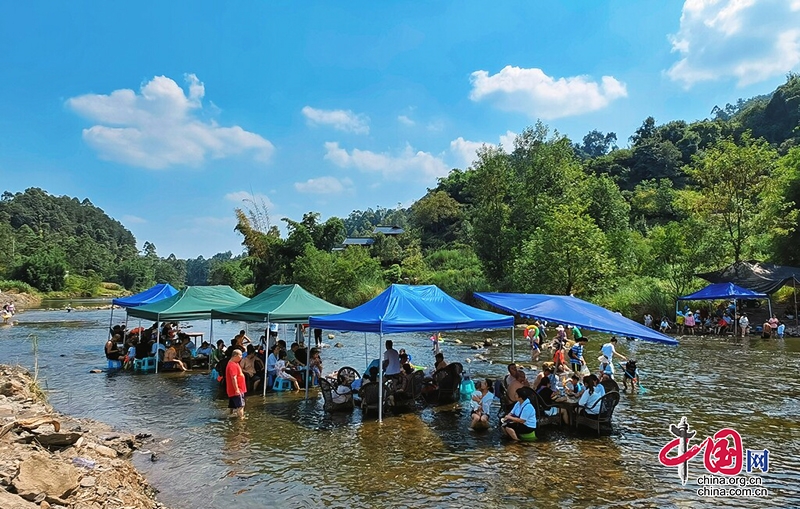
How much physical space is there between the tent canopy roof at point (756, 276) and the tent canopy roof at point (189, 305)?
26.8 metres

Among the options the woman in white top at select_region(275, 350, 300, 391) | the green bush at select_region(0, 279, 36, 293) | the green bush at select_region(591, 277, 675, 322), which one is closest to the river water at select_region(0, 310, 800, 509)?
the woman in white top at select_region(275, 350, 300, 391)

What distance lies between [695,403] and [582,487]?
22.6 feet

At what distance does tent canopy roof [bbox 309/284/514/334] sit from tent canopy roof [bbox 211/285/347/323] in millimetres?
2116

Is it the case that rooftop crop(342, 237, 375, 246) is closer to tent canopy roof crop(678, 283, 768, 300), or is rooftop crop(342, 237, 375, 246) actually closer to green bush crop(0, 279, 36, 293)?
green bush crop(0, 279, 36, 293)

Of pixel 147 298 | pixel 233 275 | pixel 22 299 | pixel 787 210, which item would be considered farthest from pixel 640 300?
pixel 22 299

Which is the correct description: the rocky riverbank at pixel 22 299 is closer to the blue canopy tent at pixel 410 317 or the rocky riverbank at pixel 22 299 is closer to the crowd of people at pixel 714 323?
the blue canopy tent at pixel 410 317

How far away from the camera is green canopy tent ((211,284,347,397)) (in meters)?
14.5

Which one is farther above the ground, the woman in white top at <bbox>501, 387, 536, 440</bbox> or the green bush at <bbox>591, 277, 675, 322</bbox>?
the green bush at <bbox>591, 277, 675, 322</bbox>

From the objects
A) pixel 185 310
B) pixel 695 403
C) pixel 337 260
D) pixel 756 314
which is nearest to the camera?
pixel 695 403

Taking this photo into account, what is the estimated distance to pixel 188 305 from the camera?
17.8 meters

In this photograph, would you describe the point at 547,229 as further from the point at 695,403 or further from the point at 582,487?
the point at 582,487

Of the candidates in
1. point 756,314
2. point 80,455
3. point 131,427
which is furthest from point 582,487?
point 756,314

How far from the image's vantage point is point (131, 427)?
11086 millimetres

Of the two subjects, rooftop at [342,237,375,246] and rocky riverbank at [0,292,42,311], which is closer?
rocky riverbank at [0,292,42,311]
